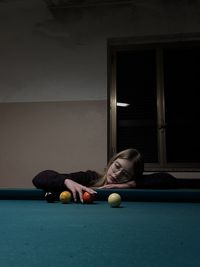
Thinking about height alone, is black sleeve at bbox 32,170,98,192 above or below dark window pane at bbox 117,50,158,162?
below

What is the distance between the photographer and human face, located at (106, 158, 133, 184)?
2.86 metres

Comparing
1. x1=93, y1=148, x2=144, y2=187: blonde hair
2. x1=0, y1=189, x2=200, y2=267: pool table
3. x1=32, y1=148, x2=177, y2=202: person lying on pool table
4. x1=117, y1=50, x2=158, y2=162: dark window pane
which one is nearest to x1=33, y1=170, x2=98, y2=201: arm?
x1=32, y1=148, x2=177, y2=202: person lying on pool table

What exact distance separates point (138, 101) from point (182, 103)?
1.85 feet

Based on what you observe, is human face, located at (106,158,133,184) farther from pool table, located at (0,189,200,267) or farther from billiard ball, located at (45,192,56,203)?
pool table, located at (0,189,200,267)

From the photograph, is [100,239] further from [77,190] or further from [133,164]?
[133,164]

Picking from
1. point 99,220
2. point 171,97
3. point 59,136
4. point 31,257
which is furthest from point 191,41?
point 31,257

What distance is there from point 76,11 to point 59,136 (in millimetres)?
1705

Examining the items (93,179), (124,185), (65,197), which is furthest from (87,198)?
(93,179)

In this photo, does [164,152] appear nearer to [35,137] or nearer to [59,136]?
[59,136]

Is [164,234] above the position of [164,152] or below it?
below

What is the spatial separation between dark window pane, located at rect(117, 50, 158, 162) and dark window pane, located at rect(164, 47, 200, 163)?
18 cm

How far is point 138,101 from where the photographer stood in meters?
4.28

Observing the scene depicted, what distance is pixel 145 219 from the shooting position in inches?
55.1

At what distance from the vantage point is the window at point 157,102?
4.07 meters
